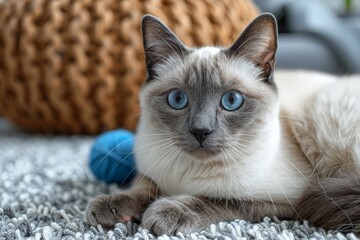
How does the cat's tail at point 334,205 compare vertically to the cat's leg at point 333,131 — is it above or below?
below

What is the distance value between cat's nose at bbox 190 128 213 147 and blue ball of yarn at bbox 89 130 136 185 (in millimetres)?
419

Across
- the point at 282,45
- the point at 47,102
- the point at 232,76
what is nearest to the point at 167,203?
the point at 232,76

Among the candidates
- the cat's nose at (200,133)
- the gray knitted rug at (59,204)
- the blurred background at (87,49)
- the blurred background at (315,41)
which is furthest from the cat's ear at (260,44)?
the blurred background at (315,41)

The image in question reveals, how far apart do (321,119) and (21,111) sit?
1.59 m

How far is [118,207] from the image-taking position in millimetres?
1137

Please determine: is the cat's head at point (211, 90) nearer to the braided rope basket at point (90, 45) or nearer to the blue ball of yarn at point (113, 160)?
the blue ball of yarn at point (113, 160)

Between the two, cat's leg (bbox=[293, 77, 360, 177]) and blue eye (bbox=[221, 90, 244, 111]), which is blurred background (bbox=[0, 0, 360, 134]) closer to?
Answer: cat's leg (bbox=[293, 77, 360, 177])

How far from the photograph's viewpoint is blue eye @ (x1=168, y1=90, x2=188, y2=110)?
46.1 inches

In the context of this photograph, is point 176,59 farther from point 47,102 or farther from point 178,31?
point 47,102

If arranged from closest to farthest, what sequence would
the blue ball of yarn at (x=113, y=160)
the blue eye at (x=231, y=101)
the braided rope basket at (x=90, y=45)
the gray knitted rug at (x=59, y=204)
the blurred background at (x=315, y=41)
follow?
the gray knitted rug at (x=59, y=204), the blue eye at (x=231, y=101), the blue ball of yarn at (x=113, y=160), the braided rope basket at (x=90, y=45), the blurred background at (x=315, y=41)

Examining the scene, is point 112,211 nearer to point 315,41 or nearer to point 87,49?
point 87,49

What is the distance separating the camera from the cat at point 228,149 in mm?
1099

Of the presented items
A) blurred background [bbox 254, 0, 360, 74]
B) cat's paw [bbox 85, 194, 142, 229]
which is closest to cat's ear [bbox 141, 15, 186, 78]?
cat's paw [bbox 85, 194, 142, 229]

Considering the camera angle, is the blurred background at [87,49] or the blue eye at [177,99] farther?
the blurred background at [87,49]
